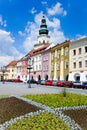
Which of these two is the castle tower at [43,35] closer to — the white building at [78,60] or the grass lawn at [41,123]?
the white building at [78,60]

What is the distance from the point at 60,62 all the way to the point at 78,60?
32.3 feet

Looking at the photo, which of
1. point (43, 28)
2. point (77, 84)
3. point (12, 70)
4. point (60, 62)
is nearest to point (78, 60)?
point (60, 62)

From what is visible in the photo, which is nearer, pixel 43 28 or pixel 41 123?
pixel 41 123

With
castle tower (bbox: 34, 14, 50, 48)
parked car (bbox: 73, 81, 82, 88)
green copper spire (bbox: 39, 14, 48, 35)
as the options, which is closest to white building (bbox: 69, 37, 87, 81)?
parked car (bbox: 73, 81, 82, 88)

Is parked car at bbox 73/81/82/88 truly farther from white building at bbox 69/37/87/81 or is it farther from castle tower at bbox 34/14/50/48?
castle tower at bbox 34/14/50/48

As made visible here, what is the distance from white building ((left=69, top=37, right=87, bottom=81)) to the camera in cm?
5662

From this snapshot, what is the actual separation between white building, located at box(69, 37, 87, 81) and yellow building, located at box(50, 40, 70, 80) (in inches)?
99.2

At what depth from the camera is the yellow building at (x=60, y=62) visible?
6469 cm

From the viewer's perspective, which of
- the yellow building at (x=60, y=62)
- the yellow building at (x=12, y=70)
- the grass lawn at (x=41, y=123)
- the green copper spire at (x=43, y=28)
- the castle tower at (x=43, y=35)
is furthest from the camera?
the yellow building at (x=12, y=70)

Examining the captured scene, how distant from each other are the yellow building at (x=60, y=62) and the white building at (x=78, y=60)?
8.27 ft

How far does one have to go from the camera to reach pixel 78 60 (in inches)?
2333

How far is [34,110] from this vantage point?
920cm

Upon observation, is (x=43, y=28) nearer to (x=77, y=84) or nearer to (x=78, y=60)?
(x=78, y=60)

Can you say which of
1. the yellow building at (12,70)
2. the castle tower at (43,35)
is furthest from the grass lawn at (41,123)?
the yellow building at (12,70)
